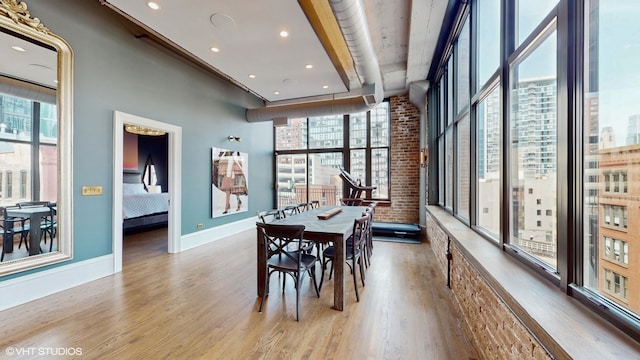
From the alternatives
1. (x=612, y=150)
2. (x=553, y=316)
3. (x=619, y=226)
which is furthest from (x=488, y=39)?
(x=553, y=316)

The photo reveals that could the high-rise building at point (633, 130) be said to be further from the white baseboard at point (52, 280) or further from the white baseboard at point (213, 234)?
A: the white baseboard at point (213, 234)

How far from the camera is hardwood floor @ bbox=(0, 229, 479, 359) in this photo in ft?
6.64

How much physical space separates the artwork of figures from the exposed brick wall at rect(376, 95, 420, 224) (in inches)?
159

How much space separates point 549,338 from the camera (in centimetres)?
103

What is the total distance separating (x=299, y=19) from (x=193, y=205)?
390 cm

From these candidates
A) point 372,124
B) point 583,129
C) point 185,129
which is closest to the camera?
point 583,129

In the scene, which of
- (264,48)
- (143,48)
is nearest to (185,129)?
(143,48)

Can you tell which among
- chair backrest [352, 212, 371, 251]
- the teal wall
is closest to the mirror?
the teal wall

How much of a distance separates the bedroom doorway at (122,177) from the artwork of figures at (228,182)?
2.94 feet

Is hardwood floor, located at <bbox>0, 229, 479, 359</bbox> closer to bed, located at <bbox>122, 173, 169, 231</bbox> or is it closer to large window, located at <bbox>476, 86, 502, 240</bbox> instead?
large window, located at <bbox>476, 86, 502, 240</bbox>

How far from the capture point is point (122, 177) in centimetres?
387

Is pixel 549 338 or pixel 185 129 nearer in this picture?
pixel 549 338

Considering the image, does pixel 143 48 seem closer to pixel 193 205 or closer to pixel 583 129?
pixel 193 205

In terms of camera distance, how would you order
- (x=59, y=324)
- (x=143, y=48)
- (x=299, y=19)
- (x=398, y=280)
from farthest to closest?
(x=143, y=48)
(x=398, y=280)
(x=299, y=19)
(x=59, y=324)
